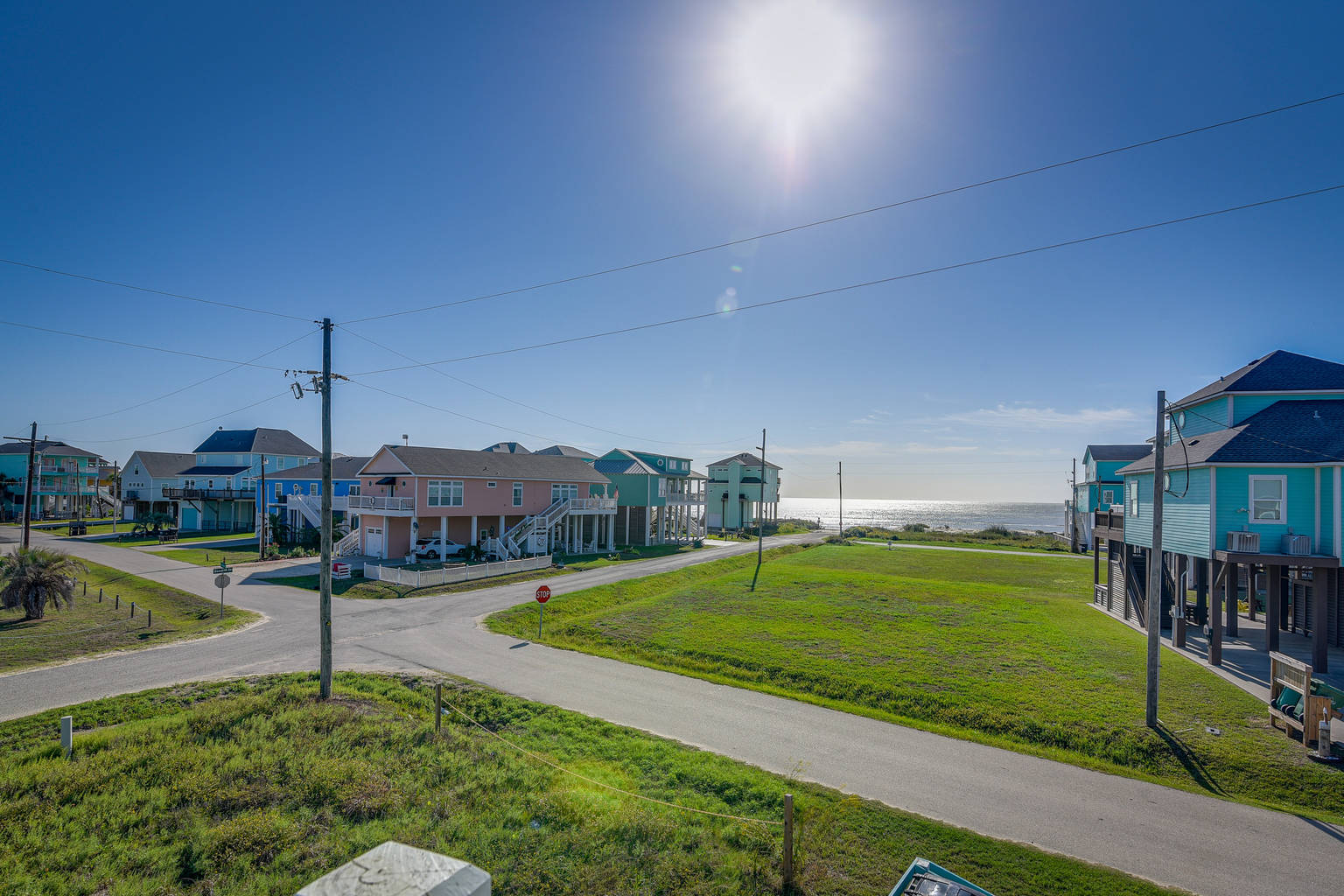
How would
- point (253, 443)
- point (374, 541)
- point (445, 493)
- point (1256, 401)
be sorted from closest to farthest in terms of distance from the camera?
point (1256, 401) < point (445, 493) < point (374, 541) < point (253, 443)

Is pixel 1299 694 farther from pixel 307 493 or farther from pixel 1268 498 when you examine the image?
pixel 307 493

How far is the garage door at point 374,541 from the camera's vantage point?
3734 cm

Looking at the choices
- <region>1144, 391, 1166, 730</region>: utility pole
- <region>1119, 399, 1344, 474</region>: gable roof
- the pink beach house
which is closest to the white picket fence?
the pink beach house

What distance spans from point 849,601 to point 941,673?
10.2 metres

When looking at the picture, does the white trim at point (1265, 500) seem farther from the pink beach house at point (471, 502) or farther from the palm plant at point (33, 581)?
the palm plant at point (33, 581)

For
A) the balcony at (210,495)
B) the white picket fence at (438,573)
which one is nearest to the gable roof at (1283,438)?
the white picket fence at (438,573)

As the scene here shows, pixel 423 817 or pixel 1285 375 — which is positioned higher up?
pixel 1285 375

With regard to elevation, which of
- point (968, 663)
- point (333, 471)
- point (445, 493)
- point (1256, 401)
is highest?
point (1256, 401)

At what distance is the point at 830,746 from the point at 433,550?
3058 centimetres

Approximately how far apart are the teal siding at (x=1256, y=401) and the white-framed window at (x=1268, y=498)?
139 inches

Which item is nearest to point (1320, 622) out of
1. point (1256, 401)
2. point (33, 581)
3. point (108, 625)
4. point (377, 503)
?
point (1256, 401)

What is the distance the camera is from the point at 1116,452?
147 feet

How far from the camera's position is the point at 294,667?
53.5 feet

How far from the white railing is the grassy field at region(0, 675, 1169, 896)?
79.1ft
